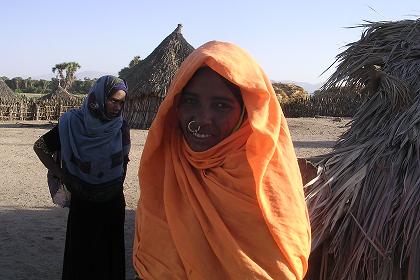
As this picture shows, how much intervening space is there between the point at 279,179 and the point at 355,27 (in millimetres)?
3278

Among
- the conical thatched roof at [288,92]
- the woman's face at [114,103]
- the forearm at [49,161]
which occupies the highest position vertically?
the woman's face at [114,103]

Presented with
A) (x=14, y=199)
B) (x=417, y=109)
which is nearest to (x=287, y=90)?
(x=14, y=199)

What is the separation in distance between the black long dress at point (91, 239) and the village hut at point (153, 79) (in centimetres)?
1438

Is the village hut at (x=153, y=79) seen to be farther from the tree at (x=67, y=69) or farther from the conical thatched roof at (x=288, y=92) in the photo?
the tree at (x=67, y=69)

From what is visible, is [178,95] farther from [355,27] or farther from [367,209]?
[355,27]

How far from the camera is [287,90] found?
3139 cm

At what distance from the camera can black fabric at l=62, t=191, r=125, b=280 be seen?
382 cm

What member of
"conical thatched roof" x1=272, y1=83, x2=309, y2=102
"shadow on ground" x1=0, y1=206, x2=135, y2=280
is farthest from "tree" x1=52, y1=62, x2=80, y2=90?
"shadow on ground" x1=0, y1=206, x2=135, y2=280

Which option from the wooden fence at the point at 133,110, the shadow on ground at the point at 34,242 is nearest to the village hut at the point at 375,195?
the shadow on ground at the point at 34,242

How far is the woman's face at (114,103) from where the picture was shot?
3.80 meters

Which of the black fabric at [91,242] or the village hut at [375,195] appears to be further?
the black fabric at [91,242]

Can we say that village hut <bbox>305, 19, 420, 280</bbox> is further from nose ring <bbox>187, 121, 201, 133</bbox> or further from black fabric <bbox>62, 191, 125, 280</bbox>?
black fabric <bbox>62, 191, 125, 280</bbox>

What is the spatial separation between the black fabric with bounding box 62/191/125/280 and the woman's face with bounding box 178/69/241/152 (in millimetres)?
2358

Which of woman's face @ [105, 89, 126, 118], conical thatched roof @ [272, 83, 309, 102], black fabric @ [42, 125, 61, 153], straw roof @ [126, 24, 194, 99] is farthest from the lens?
conical thatched roof @ [272, 83, 309, 102]
